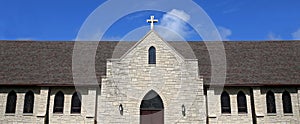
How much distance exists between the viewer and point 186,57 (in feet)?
81.7

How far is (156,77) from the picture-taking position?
23.5 m

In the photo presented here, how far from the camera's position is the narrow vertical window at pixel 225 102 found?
25.2 m

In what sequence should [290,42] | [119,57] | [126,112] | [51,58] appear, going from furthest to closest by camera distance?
[290,42] → [51,58] → [119,57] → [126,112]

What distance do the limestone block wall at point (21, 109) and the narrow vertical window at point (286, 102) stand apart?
55.0ft

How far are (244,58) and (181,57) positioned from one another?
281 inches

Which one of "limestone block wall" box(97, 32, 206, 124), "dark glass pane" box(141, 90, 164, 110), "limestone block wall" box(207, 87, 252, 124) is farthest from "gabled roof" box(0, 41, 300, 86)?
"dark glass pane" box(141, 90, 164, 110)

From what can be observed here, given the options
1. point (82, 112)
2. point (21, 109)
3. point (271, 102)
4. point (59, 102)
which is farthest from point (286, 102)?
point (21, 109)

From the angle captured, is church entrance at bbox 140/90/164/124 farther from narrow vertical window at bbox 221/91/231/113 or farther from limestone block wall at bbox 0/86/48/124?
limestone block wall at bbox 0/86/48/124

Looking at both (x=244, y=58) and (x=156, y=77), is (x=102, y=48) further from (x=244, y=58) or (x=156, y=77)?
(x=244, y=58)

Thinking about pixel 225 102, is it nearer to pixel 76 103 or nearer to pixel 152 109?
pixel 152 109

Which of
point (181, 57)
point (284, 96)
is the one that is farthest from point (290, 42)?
point (181, 57)

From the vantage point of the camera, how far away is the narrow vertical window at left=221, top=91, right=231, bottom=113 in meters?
25.2

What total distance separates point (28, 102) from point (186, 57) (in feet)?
38.2

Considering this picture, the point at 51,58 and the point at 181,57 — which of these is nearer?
the point at 181,57
